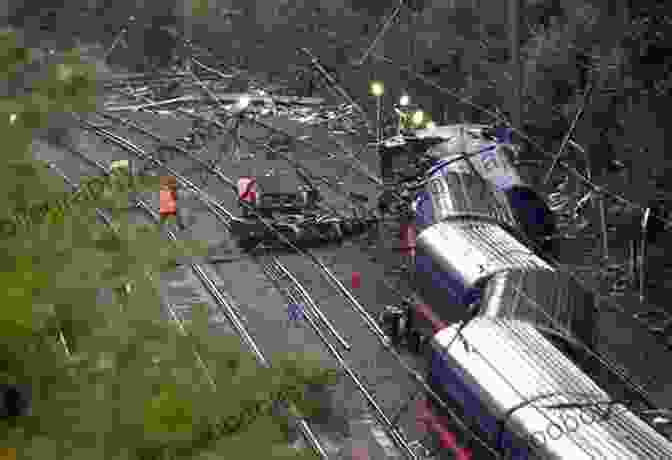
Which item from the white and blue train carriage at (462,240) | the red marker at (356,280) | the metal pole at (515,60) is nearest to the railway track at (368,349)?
the red marker at (356,280)

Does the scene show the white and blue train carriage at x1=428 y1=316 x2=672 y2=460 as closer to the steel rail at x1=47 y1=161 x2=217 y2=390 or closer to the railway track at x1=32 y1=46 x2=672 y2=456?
the railway track at x1=32 y1=46 x2=672 y2=456

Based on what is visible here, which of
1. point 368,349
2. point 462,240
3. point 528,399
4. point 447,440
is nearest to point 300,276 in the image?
point 368,349

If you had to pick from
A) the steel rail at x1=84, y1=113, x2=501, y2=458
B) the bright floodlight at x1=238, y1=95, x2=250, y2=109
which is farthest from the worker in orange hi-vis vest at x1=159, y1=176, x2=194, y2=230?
the bright floodlight at x1=238, y1=95, x2=250, y2=109

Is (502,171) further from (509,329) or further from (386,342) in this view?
(509,329)

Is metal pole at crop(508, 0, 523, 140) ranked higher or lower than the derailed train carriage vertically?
higher

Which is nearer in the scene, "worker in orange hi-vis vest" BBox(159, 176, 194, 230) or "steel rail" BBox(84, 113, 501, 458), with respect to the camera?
"worker in orange hi-vis vest" BBox(159, 176, 194, 230)

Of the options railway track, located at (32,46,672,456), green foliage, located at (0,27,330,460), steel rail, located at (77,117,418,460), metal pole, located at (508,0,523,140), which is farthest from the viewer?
→ metal pole, located at (508,0,523,140)

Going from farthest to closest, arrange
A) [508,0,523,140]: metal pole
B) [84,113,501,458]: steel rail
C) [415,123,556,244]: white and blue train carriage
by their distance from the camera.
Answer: [508,0,523,140]: metal pole, [415,123,556,244]: white and blue train carriage, [84,113,501,458]: steel rail
